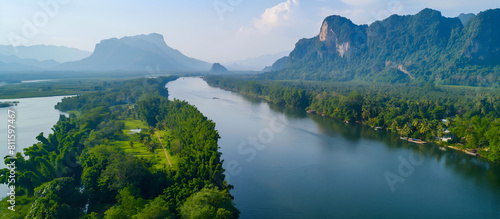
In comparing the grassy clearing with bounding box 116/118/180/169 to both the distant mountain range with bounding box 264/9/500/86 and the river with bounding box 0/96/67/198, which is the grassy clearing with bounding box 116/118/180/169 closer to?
the river with bounding box 0/96/67/198

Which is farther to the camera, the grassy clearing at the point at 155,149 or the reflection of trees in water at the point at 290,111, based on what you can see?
the reflection of trees in water at the point at 290,111

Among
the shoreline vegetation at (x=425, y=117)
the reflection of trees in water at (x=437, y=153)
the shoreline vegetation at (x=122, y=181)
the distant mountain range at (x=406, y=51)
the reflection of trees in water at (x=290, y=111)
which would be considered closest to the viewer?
the shoreline vegetation at (x=122, y=181)

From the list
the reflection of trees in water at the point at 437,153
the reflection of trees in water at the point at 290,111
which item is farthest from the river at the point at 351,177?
the reflection of trees in water at the point at 290,111

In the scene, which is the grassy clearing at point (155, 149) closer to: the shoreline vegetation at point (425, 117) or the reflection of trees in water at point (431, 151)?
the reflection of trees in water at point (431, 151)

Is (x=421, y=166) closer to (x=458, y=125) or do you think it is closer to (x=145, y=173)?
(x=458, y=125)

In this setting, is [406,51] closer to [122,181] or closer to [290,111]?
[290,111]
